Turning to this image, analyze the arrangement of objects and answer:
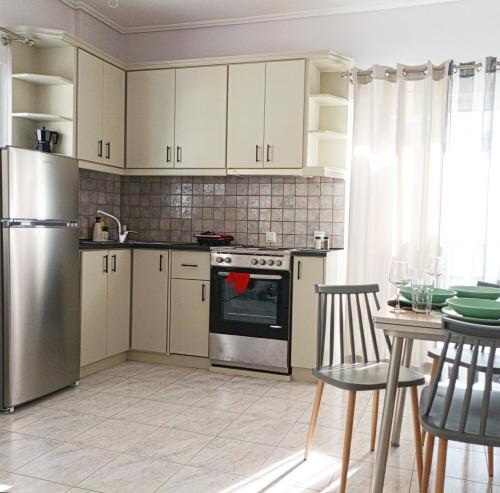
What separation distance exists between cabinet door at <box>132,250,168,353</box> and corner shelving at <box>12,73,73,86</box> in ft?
4.35

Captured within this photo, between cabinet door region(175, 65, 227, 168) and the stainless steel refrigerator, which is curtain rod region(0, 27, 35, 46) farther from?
cabinet door region(175, 65, 227, 168)

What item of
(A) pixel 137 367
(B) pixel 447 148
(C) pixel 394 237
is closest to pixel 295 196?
(C) pixel 394 237

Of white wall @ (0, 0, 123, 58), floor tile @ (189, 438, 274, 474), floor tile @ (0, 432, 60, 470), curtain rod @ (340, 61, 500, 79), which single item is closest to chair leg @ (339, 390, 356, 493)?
floor tile @ (189, 438, 274, 474)

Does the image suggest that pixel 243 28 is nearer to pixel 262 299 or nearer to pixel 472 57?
pixel 472 57

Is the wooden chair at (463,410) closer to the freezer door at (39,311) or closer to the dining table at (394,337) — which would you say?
the dining table at (394,337)

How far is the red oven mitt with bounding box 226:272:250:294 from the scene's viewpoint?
157 inches

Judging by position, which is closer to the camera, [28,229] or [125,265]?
[28,229]

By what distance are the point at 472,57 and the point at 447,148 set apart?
675mm

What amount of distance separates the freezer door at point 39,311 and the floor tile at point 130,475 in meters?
0.94

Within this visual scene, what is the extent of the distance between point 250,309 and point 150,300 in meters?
0.82

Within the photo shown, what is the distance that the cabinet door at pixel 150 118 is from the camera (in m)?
4.47

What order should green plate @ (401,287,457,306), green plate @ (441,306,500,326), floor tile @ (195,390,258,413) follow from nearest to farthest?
green plate @ (441,306,500,326) → green plate @ (401,287,457,306) → floor tile @ (195,390,258,413)

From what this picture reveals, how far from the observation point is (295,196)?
451 cm

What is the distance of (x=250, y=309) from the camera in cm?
404
